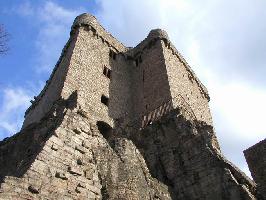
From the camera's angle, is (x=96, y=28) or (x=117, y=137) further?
(x=96, y=28)

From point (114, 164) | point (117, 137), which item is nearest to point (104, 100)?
point (117, 137)

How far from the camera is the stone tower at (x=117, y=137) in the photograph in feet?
26.9

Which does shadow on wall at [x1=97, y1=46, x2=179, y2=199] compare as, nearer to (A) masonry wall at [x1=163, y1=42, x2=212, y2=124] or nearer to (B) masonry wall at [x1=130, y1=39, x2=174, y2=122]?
(B) masonry wall at [x1=130, y1=39, x2=174, y2=122]

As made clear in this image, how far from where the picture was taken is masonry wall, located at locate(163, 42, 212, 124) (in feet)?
66.4

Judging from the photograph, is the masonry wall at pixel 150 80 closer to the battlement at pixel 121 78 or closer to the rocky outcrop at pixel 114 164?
the battlement at pixel 121 78

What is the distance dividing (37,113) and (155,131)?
976 cm

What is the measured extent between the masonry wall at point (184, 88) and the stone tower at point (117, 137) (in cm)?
13

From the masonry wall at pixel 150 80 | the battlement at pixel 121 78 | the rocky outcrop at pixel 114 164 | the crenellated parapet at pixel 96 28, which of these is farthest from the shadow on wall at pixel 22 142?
the crenellated parapet at pixel 96 28

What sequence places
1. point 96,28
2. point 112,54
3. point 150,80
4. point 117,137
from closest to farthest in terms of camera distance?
point 117,137 < point 150,80 < point 96,28 < point 112,54

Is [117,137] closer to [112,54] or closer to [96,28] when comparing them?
[112,54]

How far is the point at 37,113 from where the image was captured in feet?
68.5

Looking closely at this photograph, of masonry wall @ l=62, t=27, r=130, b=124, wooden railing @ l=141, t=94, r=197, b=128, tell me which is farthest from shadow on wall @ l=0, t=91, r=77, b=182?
wooden railing @ l=141, t=94, r=197, b=128

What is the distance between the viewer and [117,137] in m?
14.0

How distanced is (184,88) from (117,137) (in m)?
9.48
